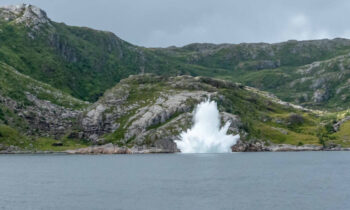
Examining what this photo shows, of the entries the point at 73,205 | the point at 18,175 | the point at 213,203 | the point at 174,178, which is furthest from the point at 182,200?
the point at 18,175

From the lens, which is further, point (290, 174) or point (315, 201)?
point (290, 174)

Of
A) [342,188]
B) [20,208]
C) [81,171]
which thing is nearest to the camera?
[20,208]

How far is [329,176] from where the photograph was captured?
4801 inches

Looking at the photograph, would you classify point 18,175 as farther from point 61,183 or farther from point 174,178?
point 174,178

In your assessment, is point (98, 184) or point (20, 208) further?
point (98, 184)

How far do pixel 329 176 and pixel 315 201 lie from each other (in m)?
43.1

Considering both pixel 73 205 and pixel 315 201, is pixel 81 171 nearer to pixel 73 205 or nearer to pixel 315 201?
pixel 73 205

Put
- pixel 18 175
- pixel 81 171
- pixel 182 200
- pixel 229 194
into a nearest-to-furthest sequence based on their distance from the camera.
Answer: pixel 182 200
pixel 229 194
pixel 18 175
pixel 81 171

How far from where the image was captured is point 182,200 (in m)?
85.1

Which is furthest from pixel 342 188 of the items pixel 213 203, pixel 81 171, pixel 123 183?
pixel 81 171

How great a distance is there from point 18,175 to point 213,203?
7697 cm

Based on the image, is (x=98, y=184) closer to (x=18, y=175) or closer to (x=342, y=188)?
(x=18, y=175)

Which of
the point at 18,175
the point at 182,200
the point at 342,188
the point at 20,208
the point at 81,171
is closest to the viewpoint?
the point at 20,208

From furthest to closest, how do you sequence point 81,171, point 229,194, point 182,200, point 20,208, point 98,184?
point 81,171, point 98,184, point 229,194, point 182,200, point 20,208
